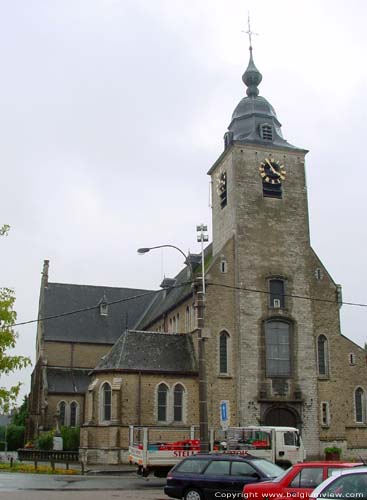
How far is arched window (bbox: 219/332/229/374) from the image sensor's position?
36875mm

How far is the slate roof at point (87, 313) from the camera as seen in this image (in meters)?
52.7

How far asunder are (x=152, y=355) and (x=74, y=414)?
14486 millimetres

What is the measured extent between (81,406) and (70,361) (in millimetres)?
Answer: 4604

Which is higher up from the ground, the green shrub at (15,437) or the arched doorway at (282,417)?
the arched doorway at (282,417)

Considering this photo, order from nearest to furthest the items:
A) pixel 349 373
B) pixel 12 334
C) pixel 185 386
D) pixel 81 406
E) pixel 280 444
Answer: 1. pixel 12 334
2. pixel 280 444
3. pixel 185 386
4. pixel 349 373
5. pixel 81 406

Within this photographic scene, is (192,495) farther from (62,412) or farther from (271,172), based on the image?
(62,412)

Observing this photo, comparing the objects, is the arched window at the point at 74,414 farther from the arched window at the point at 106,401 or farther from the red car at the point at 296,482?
Answer: the red car at the point at 296,482

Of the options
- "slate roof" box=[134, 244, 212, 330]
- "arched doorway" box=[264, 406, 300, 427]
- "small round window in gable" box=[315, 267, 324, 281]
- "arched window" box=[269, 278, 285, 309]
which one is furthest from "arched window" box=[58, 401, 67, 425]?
"small round window in gable" box=[315, 267, 324, 281]

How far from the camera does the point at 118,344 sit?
3766 centimetres

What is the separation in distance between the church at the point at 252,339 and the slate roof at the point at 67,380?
10.4m

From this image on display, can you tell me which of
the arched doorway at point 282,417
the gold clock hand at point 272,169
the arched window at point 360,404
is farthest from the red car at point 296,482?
the gold clock hand at point 272,169

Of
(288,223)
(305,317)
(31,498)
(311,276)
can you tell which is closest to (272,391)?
(305,317)

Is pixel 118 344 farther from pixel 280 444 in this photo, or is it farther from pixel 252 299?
pixel 280 444

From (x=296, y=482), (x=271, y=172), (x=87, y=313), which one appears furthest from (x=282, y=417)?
(x=296, y=482)
